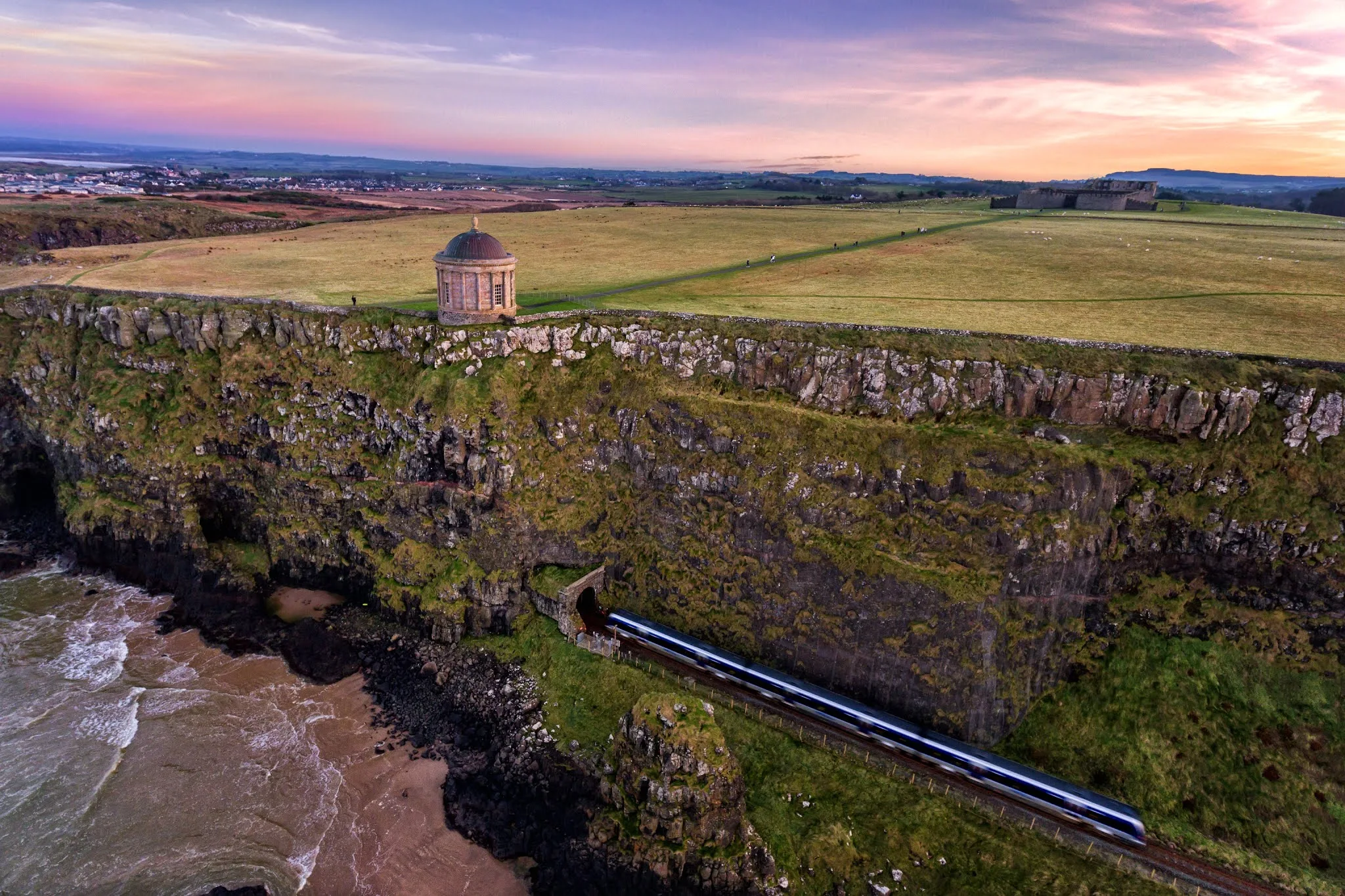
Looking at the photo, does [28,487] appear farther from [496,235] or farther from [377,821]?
[496,235]

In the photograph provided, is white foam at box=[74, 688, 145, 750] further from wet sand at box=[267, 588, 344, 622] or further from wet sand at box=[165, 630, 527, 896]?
wet sand at box=[267, 588, 344, 622]

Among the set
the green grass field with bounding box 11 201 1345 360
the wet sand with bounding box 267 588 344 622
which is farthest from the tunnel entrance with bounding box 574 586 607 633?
the green grass field with bounding box 11 201 1345 360

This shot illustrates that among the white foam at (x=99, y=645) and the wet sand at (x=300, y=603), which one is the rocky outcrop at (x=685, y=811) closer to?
the wet sand at (x=300, y=603)

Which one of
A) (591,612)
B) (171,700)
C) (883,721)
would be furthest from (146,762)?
(883,721)

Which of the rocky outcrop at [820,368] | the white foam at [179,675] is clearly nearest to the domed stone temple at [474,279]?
the rocky outcrop at [820,368]

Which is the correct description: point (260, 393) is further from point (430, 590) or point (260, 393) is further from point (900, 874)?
point (900, 874)
